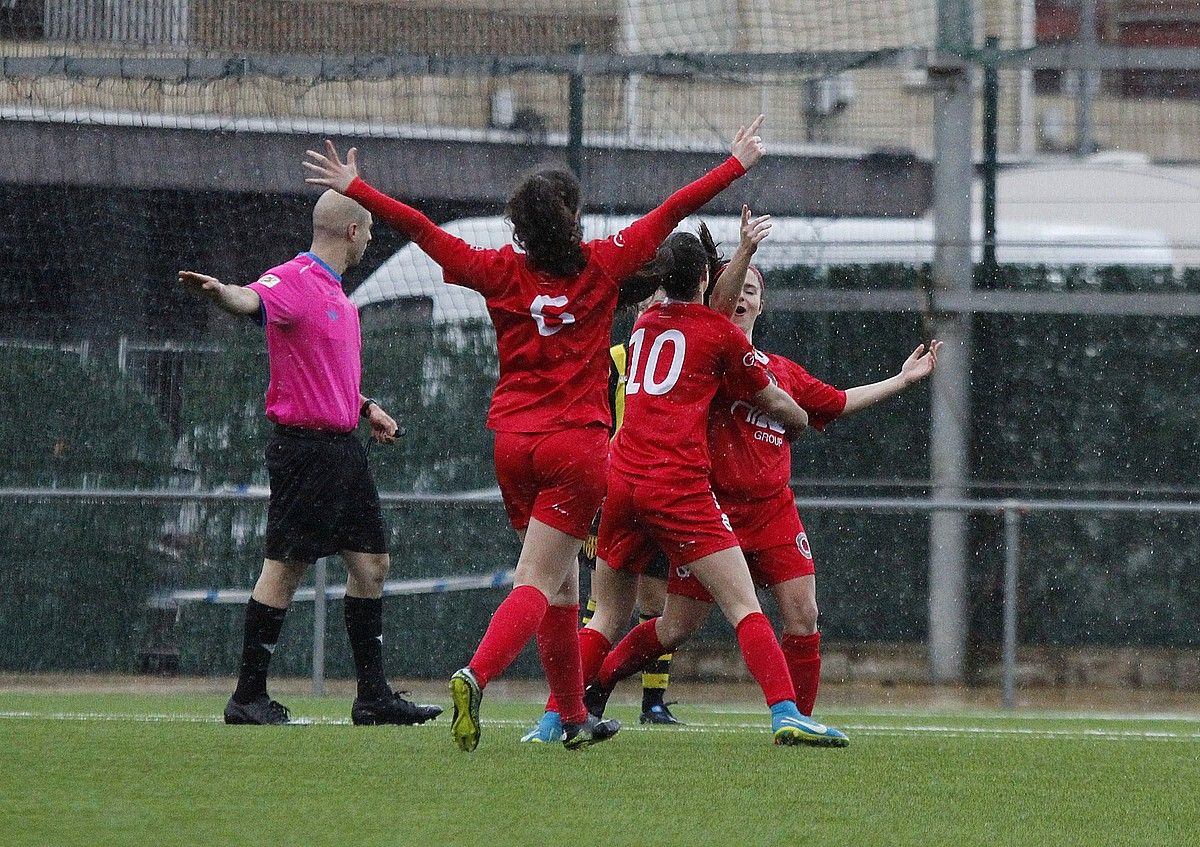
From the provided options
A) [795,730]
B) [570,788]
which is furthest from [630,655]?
[570,788]

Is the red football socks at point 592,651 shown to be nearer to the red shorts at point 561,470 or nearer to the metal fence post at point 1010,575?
the red shorts at point 561,470

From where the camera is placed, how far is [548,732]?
5.79m

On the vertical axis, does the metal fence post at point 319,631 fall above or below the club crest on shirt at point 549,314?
below

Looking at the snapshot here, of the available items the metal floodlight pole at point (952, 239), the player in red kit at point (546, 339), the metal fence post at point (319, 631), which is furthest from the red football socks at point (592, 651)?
the metal floodlight pole at point (952, 239)

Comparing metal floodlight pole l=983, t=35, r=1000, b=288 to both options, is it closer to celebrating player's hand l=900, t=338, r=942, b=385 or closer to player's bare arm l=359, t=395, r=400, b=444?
celebrating player's hand l=900, t=338, r=942, b=385

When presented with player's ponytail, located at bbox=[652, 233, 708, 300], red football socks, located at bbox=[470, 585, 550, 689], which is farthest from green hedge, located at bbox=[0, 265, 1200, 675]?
red football socks, located at bbox=[470, 585, 550, 689]

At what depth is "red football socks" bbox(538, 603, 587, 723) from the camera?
5484mm

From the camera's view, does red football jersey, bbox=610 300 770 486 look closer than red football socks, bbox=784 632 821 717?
Yes

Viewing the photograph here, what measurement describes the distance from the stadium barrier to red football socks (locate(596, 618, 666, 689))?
3422mm

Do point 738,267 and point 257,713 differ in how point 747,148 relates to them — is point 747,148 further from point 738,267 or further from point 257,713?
point 257,713

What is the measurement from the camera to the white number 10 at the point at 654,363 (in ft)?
18.8

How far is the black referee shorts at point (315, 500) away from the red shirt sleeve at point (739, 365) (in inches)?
56.2

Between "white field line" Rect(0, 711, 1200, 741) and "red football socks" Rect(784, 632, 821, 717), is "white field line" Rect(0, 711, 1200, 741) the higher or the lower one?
the lower one

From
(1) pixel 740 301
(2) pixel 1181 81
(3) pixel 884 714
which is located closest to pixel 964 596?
(3) pixel 884 714
